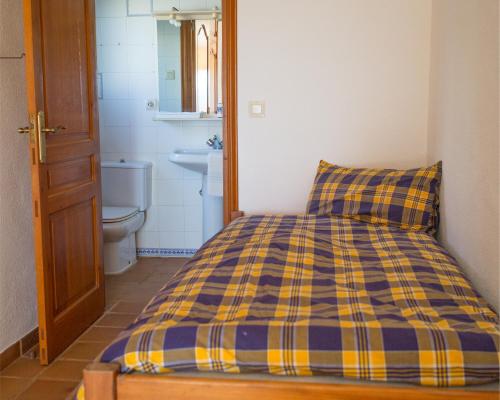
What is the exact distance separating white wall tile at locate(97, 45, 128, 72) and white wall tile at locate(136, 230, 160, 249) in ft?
4.05

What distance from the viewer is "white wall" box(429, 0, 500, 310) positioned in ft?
5.91

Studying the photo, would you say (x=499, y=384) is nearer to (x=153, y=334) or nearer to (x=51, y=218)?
(x=153, y=334)

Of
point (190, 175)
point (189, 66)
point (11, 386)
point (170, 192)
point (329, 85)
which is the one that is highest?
point (189, 66)

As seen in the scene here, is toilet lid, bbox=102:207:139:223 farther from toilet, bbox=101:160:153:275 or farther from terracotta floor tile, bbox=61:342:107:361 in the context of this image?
terracotta floor tile, bbox=61:342:107:361

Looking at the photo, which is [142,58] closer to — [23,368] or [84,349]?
[84,349]

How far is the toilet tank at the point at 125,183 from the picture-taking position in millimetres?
4203

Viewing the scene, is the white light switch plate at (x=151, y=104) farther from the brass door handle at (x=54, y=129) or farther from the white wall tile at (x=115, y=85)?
the brass door handle at (x=54, y=129)

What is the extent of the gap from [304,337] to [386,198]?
139 centimetres

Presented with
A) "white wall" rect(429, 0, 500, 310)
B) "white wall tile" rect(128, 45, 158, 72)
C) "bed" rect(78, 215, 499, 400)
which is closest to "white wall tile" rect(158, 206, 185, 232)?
"white wall tile" rect(128, 45, 158, 72)

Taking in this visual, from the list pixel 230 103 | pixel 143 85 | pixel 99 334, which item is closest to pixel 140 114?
pixel 143 85

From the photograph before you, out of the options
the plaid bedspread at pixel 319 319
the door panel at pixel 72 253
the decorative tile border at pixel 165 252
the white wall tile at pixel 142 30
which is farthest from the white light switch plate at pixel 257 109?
the decorative tile border at pixel 165 252

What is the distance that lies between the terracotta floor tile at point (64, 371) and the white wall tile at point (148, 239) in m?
1.92

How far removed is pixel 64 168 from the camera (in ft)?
8.91

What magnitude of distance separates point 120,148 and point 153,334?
321 cm
